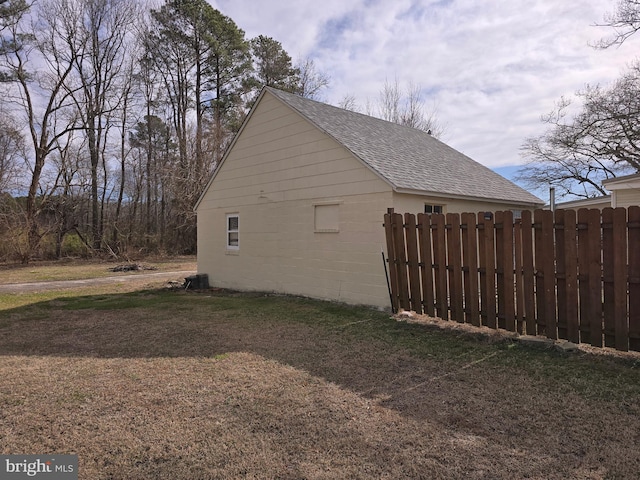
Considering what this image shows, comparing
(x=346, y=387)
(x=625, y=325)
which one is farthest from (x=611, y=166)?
(x=346, y=387)

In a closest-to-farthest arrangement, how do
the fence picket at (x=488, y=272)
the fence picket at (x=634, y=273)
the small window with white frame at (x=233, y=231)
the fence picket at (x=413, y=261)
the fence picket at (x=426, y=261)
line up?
the fence picket at (x=634, y=273) < the fence picket at (x=488, y=272) < the fence picket at (x=426, y=261) < the fence picket at (x=413, y=261) < the small window with white frame at (x=233, y=231)

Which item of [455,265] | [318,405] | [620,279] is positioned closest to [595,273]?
[620,279]

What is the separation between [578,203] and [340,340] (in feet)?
35.2

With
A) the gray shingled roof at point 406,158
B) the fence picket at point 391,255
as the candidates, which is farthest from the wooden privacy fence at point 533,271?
the gray shingled roof at point 406,158

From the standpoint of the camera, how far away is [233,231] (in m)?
12.6

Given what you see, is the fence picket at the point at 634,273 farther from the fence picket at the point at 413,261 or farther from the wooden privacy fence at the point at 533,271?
the fence picket at the point at 413,261

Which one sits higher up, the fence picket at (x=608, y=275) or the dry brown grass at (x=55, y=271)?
the fence picket at (x=608, y=275)

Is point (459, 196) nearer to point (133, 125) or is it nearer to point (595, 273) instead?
point (595, 273)

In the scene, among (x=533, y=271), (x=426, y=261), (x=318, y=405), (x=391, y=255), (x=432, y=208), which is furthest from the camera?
(x=432, y=208)

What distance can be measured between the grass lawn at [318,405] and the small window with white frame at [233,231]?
5.99m

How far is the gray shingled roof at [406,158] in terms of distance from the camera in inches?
349

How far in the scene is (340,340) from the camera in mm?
5992

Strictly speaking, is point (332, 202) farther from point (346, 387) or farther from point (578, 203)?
point (578, 203)

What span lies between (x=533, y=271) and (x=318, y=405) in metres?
3.41
